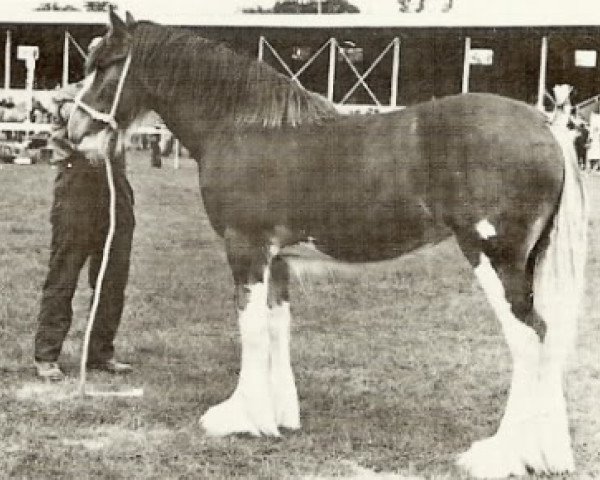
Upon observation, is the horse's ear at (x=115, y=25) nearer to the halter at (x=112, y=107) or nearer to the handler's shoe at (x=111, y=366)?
the halter at (x=112, y=107)

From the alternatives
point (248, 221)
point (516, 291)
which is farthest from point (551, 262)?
point (248, 221)

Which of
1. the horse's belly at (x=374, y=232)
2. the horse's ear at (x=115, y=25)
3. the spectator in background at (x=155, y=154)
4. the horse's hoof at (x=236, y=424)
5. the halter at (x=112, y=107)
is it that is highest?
the horse's ear at (x=115, y=25)

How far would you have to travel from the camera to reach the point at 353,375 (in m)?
6.36

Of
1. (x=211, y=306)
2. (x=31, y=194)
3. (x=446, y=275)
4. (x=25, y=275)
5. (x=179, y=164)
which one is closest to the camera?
(x=211, y=306)

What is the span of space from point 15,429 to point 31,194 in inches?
426

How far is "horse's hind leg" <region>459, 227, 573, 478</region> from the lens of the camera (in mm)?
4473

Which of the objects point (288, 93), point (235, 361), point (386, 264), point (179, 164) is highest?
point (288, 93)

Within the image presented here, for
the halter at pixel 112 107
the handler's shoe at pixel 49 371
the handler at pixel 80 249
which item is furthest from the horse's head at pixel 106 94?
the handler's shoe at pixel 49 371

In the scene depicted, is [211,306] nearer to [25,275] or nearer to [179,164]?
[25,275]

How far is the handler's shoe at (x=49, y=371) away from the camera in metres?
6.09

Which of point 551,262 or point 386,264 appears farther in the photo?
point 386,264

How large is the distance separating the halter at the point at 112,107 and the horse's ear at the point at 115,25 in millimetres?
146

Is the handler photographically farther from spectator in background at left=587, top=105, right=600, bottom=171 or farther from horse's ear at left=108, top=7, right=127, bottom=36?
spectator in background at left=587, top=105, right=600, bottom=171

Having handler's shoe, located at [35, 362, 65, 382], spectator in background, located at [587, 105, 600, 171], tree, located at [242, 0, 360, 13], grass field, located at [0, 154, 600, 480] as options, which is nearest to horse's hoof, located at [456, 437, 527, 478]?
grass field, located at [0, 154, 600, 480]
